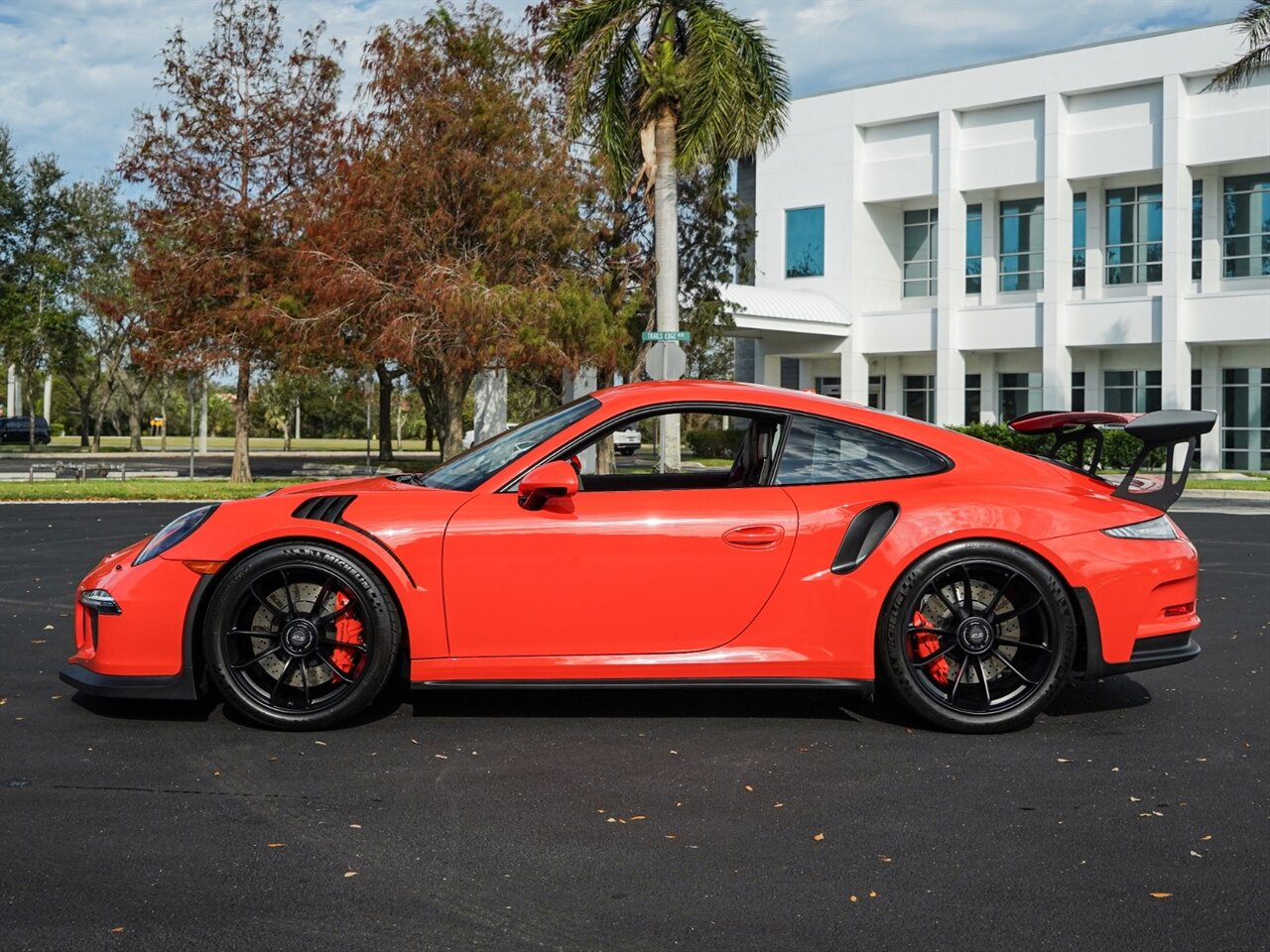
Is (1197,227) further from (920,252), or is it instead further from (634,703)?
(634,703)

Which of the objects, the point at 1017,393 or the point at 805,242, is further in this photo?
the point at 805,242

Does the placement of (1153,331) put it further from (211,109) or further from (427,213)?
(211,109)

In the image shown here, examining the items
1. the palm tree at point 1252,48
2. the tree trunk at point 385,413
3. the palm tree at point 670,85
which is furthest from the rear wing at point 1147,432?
the tree trunk at point 385,413

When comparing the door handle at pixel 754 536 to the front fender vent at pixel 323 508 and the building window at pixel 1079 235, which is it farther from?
the building window at pixel 1079 235

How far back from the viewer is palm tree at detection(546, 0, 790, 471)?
21.9 meters

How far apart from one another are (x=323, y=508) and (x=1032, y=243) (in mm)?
39297

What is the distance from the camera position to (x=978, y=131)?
4156 centimetres

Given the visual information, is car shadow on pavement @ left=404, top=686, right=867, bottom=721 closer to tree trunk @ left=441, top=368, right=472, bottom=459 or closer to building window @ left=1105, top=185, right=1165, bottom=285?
tree trunk @ left=441, top=368, right=472, bottom=459

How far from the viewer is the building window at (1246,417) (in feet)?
127

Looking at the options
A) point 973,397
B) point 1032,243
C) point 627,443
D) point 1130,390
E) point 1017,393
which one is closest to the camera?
point 1130,390

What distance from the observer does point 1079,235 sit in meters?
40.8

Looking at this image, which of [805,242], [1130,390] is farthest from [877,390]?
[1130,390]

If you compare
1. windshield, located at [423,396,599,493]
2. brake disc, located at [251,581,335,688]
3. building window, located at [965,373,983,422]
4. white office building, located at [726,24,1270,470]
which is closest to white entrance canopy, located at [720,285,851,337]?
white office building, located at [726,24,1270,470]

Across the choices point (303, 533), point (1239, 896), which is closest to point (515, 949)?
point (1239, 896)
